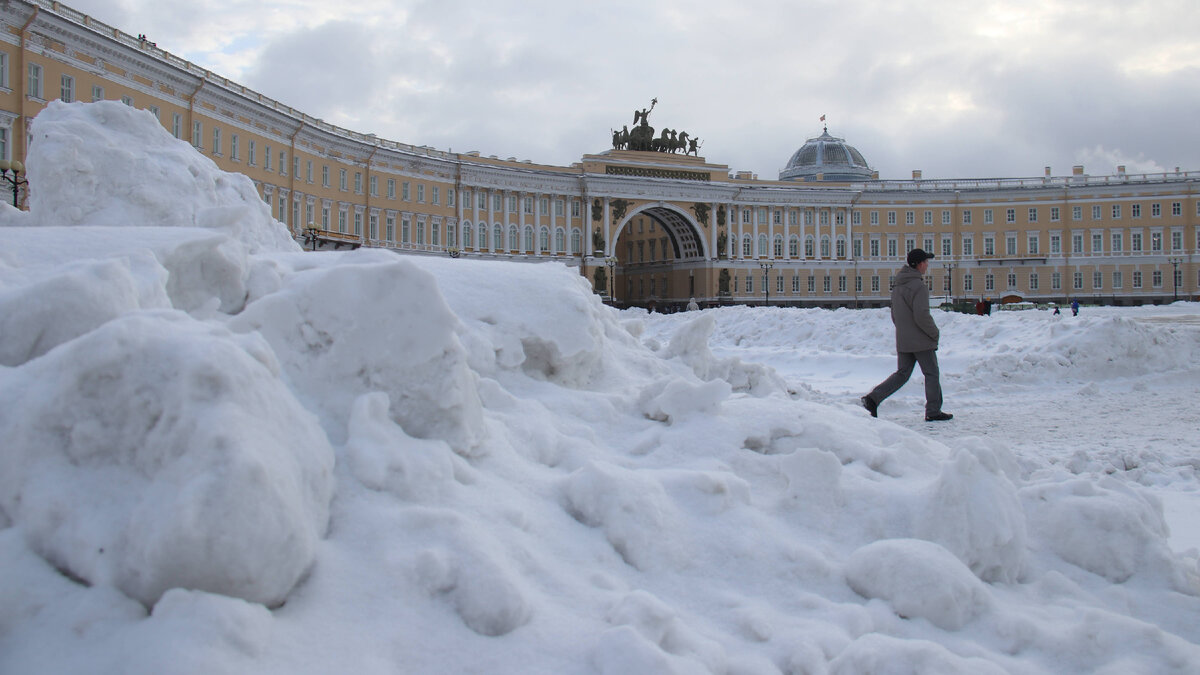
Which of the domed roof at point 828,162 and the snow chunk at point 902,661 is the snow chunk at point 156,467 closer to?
the snow chunk at point 902,661

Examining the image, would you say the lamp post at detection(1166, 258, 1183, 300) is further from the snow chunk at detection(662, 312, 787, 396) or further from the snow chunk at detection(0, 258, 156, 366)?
the snow chunk at detection(0, 258, 156, 366)

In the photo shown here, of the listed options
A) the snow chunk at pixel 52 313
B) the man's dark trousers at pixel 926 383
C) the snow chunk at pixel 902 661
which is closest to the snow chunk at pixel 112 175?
the snow chunk at pixel 52 313

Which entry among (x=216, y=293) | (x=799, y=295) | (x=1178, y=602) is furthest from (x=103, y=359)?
(x=799, y=295)

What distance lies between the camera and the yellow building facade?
54.0 metres

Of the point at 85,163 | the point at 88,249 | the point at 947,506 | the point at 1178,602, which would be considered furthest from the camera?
the point at 85,163

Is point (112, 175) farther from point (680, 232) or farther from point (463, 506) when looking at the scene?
point (680, 232)

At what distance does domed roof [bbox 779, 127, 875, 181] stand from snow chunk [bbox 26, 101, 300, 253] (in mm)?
70147

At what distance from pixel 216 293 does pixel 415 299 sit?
4.28ft

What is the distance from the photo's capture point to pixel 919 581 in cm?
326

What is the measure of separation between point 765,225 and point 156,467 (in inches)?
2535

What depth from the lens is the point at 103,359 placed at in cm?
250

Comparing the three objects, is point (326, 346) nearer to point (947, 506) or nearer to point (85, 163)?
point (947, 506)

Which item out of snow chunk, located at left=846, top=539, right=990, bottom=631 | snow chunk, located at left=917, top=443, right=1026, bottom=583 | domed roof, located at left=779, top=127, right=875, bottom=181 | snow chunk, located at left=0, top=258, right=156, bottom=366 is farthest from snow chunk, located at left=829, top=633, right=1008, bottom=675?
domed roof, located at left=779, top=127, right=875, bottom=181

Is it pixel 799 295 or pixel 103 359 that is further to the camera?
pixel 799 295
